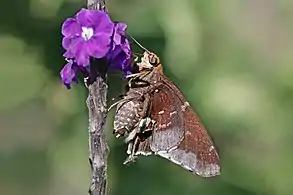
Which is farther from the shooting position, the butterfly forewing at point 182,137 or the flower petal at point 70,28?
the butterfly forewing at point 182,137

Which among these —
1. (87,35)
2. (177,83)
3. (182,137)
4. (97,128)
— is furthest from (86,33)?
(177,83)

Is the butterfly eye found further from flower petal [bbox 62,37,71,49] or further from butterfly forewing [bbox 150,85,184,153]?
flower petal [bbox 62,37,71,49]

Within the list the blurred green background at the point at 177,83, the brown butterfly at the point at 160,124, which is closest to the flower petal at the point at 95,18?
the brown butterfly at the point at 160,124

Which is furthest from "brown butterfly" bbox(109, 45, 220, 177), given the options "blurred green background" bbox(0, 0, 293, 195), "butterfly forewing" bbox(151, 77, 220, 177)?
"blurred green background" bbox(0, 0, 293, 195)

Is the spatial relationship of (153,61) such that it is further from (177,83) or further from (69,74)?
(177,83)

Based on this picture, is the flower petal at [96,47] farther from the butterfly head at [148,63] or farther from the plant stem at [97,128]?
the butterfly head at [148,63]

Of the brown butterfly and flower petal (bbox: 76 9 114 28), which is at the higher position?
flower petal (bbox: 76 9 114 28)
